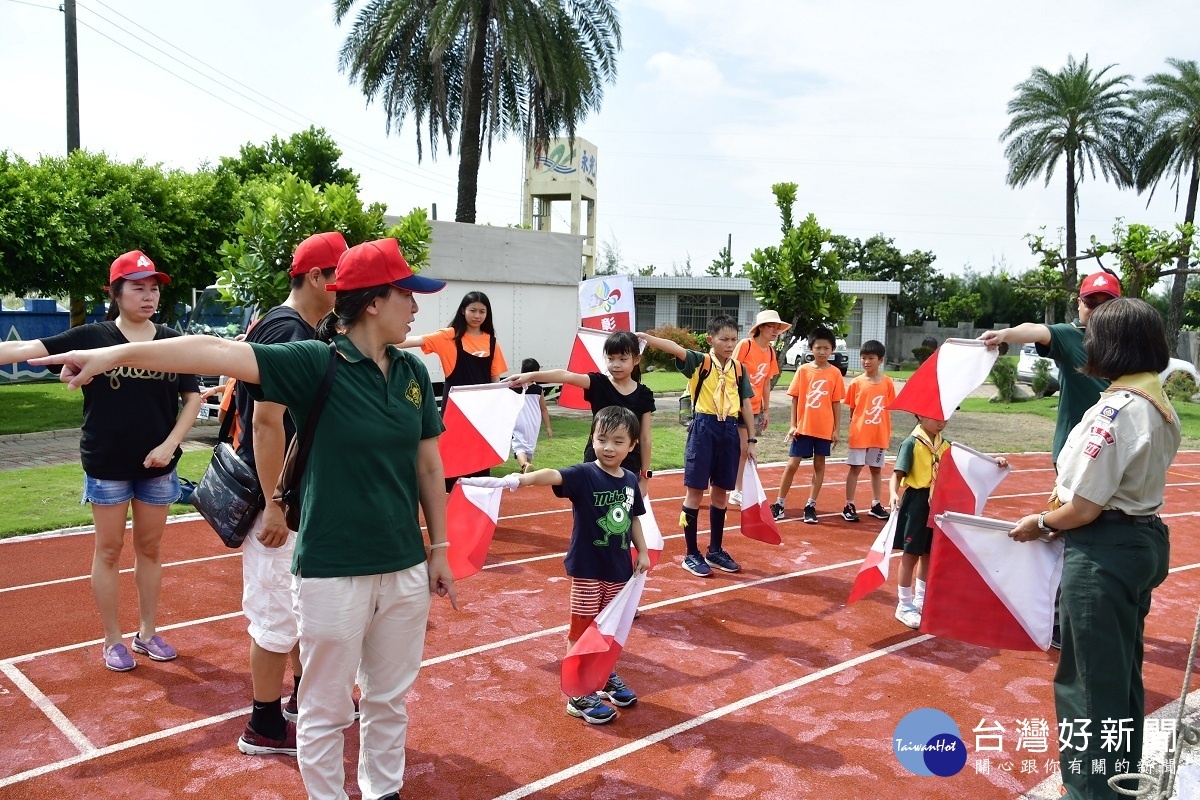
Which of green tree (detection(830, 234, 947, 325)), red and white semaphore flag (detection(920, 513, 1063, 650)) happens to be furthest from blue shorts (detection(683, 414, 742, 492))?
green tree (detection(830, 234, 947, 325))

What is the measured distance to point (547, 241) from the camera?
19266 mm

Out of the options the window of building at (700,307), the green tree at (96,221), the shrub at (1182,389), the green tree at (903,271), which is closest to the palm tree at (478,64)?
the green tree at (96,221)

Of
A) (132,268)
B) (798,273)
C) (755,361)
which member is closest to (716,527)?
(755,361)

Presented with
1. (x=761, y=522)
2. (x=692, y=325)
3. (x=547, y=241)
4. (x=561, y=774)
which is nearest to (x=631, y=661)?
(x=561, y=774)

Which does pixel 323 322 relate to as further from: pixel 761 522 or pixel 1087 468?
pixel 761 522

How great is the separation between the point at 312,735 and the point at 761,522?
14.1 feet

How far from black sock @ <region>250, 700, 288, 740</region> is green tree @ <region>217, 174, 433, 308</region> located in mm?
7516

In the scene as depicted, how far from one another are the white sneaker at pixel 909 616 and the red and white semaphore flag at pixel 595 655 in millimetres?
2446

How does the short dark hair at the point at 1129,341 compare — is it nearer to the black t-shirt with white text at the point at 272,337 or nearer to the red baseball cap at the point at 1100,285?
the red baseball cap at the point at 1100,285

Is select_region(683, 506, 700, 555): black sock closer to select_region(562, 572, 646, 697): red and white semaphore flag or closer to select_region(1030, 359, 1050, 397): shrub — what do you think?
select_region(562, 572, 646, 697): red and white semaphore flag

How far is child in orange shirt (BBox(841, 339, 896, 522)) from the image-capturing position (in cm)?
848

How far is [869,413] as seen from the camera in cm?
854

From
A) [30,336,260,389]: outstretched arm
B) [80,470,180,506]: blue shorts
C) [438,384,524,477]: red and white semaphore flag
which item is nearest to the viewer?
[30,336,260,389]: outstretched arm

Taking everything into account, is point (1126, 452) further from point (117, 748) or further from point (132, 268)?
point (132, 268)
